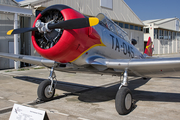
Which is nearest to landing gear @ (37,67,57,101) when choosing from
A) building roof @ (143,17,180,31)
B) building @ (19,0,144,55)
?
building @ (19,0,144,55)

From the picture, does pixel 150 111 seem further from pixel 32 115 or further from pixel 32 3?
pixel 32 3

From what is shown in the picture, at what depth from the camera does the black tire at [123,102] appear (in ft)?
12.3

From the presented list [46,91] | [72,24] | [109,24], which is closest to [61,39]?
[72,24]

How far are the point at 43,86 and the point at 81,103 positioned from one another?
1183 mm

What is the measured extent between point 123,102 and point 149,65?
3.39 feet

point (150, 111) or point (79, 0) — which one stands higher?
point (79, 0)

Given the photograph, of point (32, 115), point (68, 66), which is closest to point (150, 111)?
point (68, 66)

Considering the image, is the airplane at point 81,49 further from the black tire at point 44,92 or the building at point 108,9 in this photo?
the building at point 108,9

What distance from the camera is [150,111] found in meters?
3.99

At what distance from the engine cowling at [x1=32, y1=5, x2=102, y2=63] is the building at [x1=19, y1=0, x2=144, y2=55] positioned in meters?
8.91

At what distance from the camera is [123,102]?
3.80 m

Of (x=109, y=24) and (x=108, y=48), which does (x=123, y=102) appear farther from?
(x=109, y=24)

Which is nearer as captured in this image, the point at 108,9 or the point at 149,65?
the point at 149,65

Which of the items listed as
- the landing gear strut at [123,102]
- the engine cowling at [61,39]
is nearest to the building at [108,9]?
the landing gear strut at [123,102]
